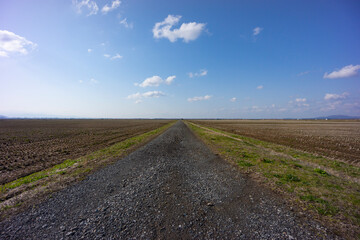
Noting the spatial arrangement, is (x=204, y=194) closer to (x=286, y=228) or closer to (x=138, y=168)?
(x=286, y=228)

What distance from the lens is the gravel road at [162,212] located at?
5.52m

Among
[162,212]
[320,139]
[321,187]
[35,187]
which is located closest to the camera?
[162,212]

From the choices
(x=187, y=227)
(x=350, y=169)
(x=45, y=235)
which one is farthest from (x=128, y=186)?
(x=350, y=169)

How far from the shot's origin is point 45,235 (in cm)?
545

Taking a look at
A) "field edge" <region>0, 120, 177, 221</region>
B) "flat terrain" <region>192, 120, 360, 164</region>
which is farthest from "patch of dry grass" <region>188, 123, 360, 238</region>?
"field edge" <region>0, 120, 177, 221</region>

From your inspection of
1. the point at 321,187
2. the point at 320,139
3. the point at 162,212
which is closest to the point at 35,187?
the point at 162,212

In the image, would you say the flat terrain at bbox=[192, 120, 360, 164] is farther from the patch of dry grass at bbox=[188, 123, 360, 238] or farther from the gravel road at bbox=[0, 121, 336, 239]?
the gravel road at bbox=[0, 121, 336, 239]

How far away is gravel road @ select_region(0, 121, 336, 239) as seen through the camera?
5523 mm

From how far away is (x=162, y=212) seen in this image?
681cm

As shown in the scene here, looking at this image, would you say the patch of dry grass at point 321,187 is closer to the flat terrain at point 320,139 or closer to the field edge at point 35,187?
the flat terrain at point 320,139

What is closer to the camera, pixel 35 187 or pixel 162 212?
pixel 162 212

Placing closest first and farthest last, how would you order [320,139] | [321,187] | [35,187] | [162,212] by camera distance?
[162,212]
[321,187]
[35,187]
[320,139]

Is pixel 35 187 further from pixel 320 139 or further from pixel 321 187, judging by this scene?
pixel 320 139

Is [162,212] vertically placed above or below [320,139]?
above
